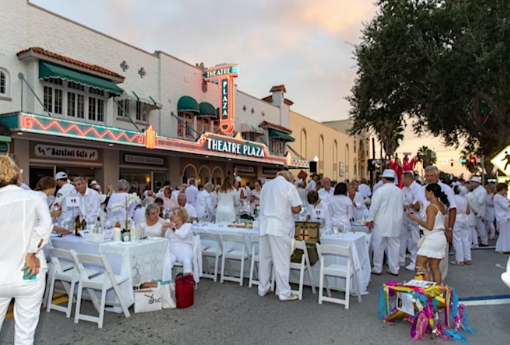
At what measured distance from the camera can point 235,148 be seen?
20.8m

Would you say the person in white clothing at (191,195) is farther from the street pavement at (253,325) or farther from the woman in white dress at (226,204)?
the street pavement at (253,325)

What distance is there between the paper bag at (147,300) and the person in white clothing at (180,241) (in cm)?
76

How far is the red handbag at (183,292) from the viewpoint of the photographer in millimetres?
5203

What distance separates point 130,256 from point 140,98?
13.8 m

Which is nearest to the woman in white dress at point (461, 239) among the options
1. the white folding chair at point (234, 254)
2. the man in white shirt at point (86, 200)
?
the white folding chair at point (234, 254)

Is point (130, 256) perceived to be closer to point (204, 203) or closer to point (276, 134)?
point (204, 203)

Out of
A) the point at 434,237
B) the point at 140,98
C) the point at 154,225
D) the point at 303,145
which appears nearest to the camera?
the point at 434,237

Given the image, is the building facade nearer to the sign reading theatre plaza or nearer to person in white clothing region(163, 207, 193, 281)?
the sign reading theatre plaza

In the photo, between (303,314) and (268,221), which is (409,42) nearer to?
(268,221)

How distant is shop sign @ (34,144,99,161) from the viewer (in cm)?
1405

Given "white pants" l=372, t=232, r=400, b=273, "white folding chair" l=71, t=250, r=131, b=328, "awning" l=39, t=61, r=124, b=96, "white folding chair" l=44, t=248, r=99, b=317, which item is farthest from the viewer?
"awning" l=39, t=61, r=124, b=96

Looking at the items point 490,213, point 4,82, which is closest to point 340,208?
point 490,213

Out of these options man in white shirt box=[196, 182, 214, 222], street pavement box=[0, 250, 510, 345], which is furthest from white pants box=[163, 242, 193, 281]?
man in white shirt box=[196, 182, 214, 222]

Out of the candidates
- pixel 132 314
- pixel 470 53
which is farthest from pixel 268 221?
pixel 470 53
